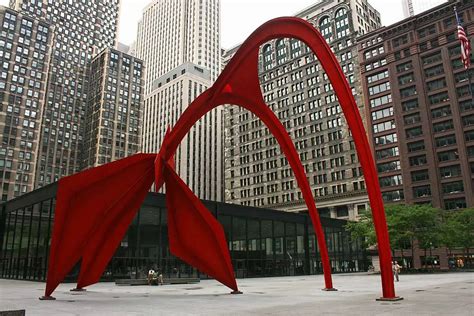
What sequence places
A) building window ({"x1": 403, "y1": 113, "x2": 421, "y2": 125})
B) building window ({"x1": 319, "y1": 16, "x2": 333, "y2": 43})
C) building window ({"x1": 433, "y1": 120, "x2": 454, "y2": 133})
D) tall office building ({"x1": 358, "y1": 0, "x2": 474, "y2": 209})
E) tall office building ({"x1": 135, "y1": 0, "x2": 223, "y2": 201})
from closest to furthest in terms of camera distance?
tall office building ({"x1": 358, "y1": 0, "x2": 474, "y2": 209}) → building window ({"x1": 433, "y1": 120, "x2": 454, "y2": 133}) → building window ({"x1": 403, "y1": 113, "x2": 421, "y2": 125}) → building window ({"x1": 319, "y1": 16, "x2": 333, "y2": 43}) → tall office building ({"x1": 135, "y1": 0, "x2": 223, "y2": 201})

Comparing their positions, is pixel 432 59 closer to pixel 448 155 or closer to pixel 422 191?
pixel 448 155

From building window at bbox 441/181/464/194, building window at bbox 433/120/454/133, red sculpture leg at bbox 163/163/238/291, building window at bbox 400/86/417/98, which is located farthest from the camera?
building window at bbox 400/86/417/98

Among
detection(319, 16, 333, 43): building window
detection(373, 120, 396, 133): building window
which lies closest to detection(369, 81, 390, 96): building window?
detection(373, 120, 396, 133): building window

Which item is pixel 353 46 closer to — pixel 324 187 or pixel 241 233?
pixel 324 187

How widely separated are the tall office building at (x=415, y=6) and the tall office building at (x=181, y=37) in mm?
87693

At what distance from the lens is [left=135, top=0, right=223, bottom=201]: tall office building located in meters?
140

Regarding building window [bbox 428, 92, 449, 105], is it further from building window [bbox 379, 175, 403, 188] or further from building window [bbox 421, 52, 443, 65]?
building window [bbox 379, 175, 403, 188]

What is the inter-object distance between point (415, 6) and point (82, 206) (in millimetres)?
195768

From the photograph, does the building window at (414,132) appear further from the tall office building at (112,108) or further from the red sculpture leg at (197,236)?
the tall office building at (112,108)

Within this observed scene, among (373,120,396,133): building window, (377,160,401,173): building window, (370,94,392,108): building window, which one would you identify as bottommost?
(377,160,401,173): building window

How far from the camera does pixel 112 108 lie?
122 metres

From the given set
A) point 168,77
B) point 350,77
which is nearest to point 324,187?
point 350,77

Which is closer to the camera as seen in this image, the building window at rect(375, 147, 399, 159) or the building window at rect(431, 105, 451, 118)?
the building window at rect(431, 105, 451, 118)

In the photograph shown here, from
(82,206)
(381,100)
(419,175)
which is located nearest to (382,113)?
(381,100)
